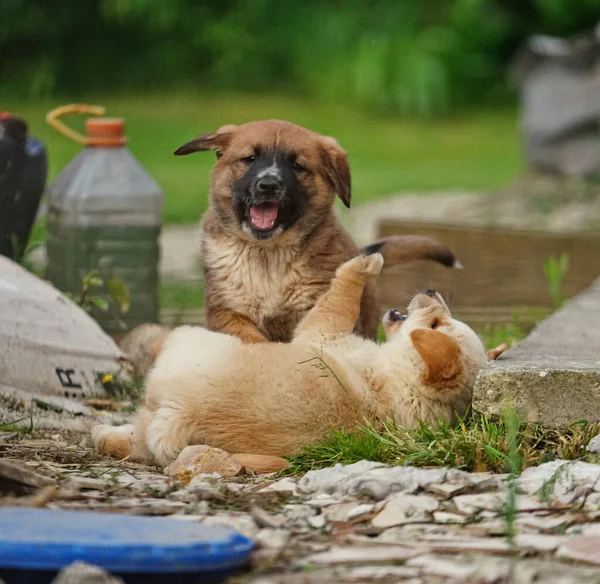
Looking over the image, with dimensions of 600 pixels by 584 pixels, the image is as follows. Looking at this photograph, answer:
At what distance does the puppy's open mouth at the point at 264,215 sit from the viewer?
4367 mm

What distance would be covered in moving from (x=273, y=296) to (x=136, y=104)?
12025 mm

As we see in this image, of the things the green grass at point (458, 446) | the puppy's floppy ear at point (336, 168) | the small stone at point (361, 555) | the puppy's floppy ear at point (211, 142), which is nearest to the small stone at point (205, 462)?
the green grass at point (458, 446)

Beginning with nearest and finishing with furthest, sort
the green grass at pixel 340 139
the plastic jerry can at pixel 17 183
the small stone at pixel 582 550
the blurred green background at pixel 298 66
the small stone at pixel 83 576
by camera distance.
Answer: the small stone at pixel 83 576, the small stone at pixel 582 550, the plastic jerry can at pixel 17 183, the green grass at pixel 340 139, the blurred green background at pixel 298 66

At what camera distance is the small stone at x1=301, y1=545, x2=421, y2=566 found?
2881mm

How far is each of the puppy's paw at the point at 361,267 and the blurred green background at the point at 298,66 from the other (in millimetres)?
9553

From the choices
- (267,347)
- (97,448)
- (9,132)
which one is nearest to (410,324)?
(267,347)

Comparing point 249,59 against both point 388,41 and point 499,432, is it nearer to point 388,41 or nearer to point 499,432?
point 388,41

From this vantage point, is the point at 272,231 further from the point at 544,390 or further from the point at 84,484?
the point at 84,484

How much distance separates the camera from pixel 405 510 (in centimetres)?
326

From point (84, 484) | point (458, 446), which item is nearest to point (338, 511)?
point (458, 446)

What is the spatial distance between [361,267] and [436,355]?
1.83 feet

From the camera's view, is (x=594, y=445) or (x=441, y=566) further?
(x=594, y=445)

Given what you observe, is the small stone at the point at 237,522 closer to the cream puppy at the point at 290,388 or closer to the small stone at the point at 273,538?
the small stone at the point at 273,538

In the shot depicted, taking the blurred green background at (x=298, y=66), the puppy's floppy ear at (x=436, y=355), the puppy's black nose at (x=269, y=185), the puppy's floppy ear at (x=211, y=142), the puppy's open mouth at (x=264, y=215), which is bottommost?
the puppy's floppy ear at (x=436, y=355)
